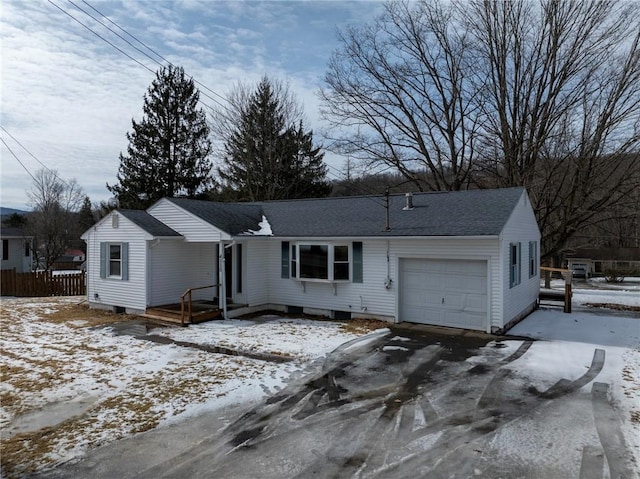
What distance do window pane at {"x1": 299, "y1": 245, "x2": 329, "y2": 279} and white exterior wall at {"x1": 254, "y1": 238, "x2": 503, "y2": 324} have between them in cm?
34

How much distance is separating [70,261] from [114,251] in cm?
4035

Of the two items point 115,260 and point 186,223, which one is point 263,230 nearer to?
point 186,223

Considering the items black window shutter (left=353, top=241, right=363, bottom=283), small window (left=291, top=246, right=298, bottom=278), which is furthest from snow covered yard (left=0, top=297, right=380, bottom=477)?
small window (left=291, top=246, right=298, bottom=278)

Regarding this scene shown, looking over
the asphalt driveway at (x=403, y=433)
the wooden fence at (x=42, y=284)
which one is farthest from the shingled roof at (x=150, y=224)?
the wooden fence at (x=42, y=284)

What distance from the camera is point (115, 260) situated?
14195 millimetres

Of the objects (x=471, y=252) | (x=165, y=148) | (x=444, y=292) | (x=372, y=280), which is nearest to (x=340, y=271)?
(x=372, y=280)

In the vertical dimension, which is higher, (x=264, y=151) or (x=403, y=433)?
(x=264, y=151)

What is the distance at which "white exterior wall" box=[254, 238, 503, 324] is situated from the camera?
35.2ft

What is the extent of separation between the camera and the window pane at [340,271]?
12.8m

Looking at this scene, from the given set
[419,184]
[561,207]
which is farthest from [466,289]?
[419,184]

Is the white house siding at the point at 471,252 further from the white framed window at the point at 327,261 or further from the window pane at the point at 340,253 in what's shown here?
the window pane at the point at 340,253

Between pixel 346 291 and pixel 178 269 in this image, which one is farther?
pixel 178 269

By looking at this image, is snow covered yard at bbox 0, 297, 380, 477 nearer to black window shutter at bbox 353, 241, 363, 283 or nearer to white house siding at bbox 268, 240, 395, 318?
white house siding at bbox 268, 240, 395, 318

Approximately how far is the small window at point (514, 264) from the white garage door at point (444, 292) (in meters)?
1.06
